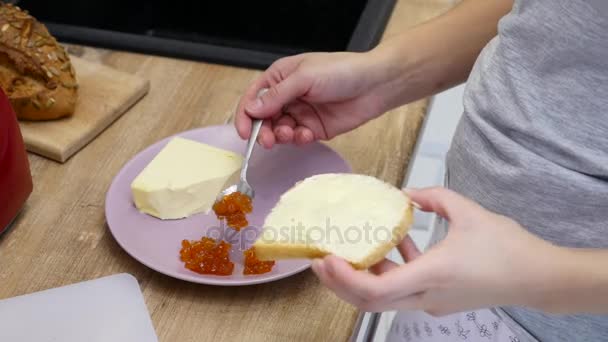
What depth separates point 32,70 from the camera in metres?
1.05

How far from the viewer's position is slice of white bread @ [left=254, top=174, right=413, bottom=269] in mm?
668

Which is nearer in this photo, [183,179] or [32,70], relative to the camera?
[183,179]

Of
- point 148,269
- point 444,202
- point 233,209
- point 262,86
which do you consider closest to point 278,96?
point 262,86

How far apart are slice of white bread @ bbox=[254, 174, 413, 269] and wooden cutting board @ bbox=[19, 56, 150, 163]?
44 cm

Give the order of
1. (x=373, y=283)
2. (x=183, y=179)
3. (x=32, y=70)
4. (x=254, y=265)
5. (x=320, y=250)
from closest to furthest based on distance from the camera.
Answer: (x=373, y=283) < (x=320, y=250) < (x=254, y=265) < (x=183, y=179) < (x=32, y=70)

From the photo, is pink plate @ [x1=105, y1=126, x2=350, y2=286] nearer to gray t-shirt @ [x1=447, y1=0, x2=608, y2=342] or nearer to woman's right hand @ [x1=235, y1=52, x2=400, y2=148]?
woman's right hand @ [x1=235, y1=52, x2=400, y2=148]

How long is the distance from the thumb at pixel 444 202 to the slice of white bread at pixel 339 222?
1.3 inches

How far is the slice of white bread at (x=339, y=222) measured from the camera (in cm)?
67

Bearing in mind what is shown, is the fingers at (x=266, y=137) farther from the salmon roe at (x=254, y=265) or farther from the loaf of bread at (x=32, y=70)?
the loaf of bread at (x=32, y=70)

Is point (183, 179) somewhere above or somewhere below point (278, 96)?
below

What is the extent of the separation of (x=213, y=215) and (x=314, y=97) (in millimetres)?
212

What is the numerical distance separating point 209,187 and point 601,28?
20.5 inches

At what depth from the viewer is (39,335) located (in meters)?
0.77

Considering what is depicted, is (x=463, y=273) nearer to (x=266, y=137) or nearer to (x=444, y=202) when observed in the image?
(x=444, y=202)
